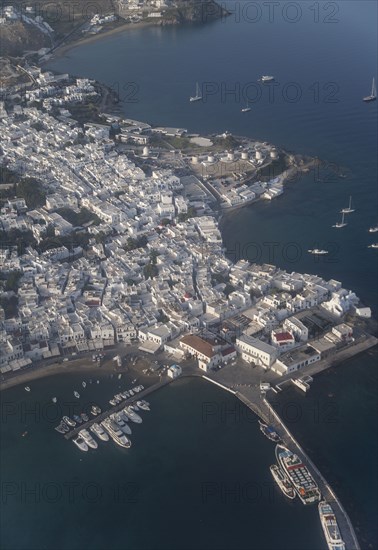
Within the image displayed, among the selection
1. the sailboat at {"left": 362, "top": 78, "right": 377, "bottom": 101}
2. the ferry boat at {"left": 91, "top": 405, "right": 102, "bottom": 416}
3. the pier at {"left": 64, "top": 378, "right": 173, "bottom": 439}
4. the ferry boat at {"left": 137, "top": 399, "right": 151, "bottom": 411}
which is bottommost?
the ferry boat at {"left": 137, "top": 399, "right": 151, "bottom": 411}

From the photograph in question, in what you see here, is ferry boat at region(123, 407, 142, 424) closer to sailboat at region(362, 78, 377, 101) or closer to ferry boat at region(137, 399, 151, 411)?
ferry boat at region(137, 399, 151, 411)

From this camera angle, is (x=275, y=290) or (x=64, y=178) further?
(x=64, y=178)

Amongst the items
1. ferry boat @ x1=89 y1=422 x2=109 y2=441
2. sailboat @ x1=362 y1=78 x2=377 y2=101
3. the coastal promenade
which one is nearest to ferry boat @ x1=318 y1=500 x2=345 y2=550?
the coastal promenade

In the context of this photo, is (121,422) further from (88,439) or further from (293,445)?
(293,445)

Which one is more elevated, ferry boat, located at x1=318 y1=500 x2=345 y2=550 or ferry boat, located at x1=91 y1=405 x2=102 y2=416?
ferry boat, located at x1=91 y1=405 x2=102 y2=416

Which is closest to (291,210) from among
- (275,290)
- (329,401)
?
(275,290)

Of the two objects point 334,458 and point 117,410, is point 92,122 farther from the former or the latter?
point 334,458

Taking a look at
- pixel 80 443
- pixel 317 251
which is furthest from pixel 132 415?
pixel 317 251

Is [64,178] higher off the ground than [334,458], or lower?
higher
